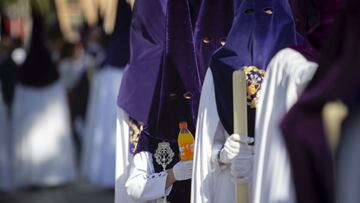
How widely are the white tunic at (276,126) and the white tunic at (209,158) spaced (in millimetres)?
680

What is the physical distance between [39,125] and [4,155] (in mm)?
516

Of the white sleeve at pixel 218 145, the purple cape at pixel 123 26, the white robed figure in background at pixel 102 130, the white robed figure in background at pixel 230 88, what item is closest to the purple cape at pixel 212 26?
the white robed figure in background at pixel 230 88

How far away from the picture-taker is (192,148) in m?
3.30

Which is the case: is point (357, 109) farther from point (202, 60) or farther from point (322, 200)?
point (202, 60)

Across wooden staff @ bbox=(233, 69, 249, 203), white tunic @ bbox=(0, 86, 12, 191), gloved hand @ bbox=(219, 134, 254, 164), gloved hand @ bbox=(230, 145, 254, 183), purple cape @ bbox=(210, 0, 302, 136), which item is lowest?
white tunic @ bbox=(0, 86, 12, 191)

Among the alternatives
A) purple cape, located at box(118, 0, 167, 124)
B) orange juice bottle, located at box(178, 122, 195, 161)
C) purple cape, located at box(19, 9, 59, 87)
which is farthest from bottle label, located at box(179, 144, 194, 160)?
purple cape, located at box(19, 9, 59, 87)

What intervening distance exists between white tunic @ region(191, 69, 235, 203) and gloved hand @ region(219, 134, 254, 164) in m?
0.14

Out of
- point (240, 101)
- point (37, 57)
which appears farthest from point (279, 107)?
point (37, 57)

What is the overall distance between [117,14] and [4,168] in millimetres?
4042

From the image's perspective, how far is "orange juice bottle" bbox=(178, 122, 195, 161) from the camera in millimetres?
3275

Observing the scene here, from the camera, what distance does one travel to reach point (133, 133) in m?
3.63

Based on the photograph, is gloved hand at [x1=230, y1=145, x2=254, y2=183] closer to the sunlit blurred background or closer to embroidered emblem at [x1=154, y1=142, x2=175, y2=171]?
embroidered emblem at [x1=154, y1=142, x2=175, y2=171]

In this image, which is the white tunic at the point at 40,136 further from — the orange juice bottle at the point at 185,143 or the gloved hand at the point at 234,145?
the gloved hand at the point at 234,145

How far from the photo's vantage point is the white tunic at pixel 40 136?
859 cm
